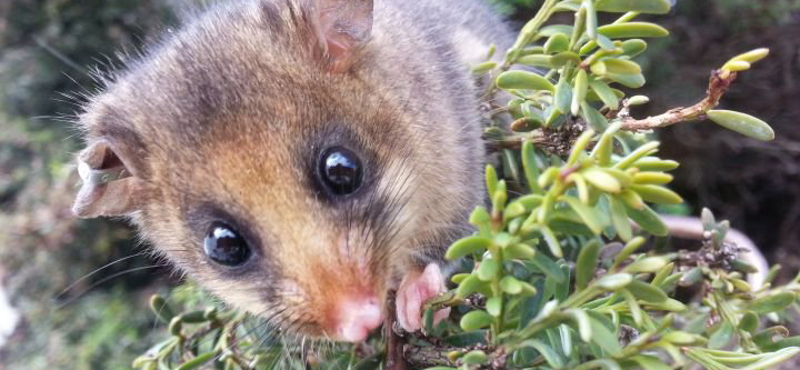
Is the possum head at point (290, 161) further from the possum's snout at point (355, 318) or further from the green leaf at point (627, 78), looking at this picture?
the green leaf at point (627, 78)

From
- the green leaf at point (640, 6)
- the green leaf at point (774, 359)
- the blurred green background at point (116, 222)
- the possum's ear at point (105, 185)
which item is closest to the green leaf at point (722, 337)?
the green leaf at point (774, 359)

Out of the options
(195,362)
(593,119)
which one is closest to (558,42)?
(593,119)

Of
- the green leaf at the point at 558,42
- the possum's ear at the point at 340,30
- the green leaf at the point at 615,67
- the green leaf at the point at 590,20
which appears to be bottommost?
the green leaf at the point at 615,67

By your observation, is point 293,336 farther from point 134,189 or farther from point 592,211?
point 592,211

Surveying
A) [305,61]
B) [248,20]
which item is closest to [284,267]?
[305,61]

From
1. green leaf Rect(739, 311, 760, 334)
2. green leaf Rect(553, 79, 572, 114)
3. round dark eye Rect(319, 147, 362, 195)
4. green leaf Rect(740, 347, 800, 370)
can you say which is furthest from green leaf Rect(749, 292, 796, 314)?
round dark eye Rect(319, 147, 362, 195)

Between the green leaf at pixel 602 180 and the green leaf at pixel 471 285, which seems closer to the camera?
the green leaf at pixel 602 180

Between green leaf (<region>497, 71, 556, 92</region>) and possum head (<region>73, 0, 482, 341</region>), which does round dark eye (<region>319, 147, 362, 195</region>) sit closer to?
possum head (<region>73, 0, 482, 341</region>)
